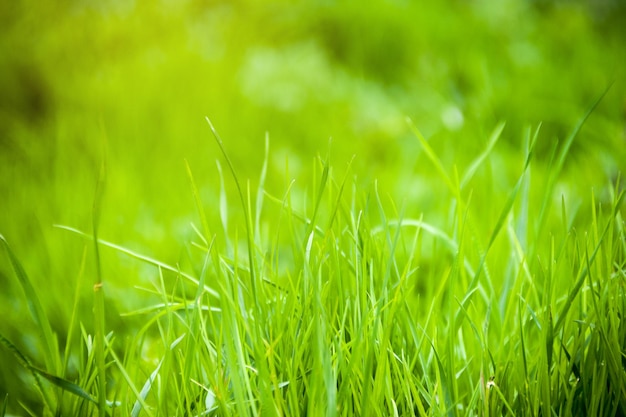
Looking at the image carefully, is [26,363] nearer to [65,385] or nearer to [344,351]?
[65,385]

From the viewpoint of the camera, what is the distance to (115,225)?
1649mm

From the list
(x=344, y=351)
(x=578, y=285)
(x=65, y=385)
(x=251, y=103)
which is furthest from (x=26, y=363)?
(x=251, y=103)

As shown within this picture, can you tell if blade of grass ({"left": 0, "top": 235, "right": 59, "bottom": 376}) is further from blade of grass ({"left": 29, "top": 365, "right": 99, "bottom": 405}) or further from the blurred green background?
the blurred green background

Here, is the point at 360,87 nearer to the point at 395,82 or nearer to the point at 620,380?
the point at 395,82

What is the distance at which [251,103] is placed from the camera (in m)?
2.31

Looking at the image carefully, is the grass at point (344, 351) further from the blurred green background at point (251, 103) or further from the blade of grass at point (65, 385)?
the blurred green background at point (251, 103)

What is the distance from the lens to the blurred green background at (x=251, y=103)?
1681 mm

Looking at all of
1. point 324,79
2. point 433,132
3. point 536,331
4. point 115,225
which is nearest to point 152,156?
point 115,225

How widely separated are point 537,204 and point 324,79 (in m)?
1.22

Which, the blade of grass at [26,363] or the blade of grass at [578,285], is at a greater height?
the blade of grass at [578,285]

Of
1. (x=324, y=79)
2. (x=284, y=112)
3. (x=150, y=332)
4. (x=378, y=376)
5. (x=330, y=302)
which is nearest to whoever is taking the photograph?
(x=378, y=376)

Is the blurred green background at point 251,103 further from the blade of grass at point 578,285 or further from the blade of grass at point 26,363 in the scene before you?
the blade of grass at point 578,285

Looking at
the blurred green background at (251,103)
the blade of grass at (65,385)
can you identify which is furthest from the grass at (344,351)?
the blurred green background at (251,103)

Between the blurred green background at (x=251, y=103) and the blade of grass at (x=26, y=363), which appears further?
the blurred green background at (x=251, y=103)
